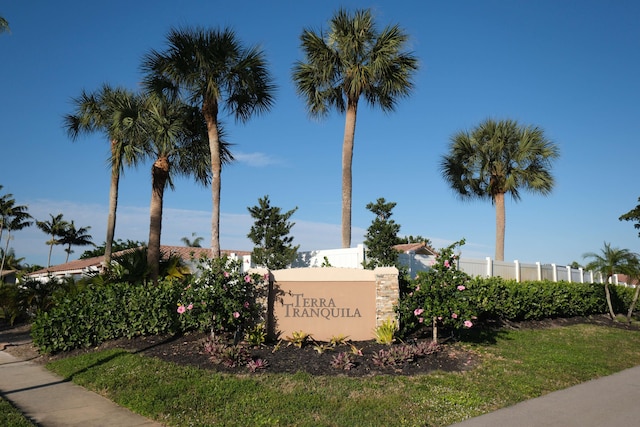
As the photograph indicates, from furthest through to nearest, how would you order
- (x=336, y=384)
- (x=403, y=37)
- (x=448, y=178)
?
(x=448, y=178) < (x=403, y=37) < (x=336, y=384)

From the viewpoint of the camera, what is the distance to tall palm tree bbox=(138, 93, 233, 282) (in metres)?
16.4

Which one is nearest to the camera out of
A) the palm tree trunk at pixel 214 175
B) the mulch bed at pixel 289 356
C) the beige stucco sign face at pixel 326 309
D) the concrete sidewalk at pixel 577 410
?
the concrete sidewalk at pixel 577 410

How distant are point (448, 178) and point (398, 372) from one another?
58.1 feet

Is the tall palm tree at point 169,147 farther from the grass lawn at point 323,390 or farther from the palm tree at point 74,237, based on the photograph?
the palm tree at point 74,237

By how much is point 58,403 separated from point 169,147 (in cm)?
1042

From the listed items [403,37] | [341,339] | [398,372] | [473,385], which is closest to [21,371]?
[341,339]

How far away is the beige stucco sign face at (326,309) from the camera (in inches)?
447

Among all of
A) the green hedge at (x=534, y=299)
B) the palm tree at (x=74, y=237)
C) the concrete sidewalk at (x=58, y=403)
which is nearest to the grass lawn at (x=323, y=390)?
the concrete sidewalk at (x=58, y=403)

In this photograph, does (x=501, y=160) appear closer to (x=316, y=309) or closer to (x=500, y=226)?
(x=500, y=226)

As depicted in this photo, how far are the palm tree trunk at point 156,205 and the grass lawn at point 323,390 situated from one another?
6917 mm

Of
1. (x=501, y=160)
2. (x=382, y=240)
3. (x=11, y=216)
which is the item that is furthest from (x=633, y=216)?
(x=11, y=216)

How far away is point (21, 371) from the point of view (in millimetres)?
10172

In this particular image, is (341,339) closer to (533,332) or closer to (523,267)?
(533,332)

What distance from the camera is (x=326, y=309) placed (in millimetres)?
11422
